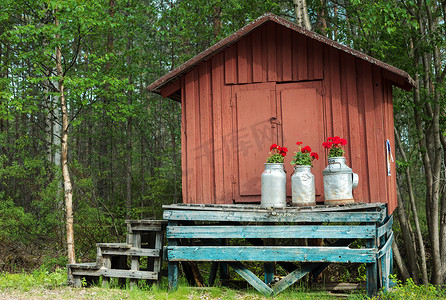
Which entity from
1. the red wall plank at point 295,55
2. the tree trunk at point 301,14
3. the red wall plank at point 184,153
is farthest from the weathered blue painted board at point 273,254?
the tree trunk at point 301,14

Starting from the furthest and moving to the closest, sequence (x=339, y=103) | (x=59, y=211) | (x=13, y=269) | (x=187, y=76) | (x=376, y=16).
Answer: (x=59, y=211)
(x=13, y=269)
(x=376, y=16)
(x=187, y=76)
(x=339, y=103)

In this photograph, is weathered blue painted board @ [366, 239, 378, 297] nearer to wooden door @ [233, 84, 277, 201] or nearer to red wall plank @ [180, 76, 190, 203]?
wooden door @ [233, 84, 277, 201]

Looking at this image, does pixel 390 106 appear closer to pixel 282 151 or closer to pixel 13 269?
pixel 282 151

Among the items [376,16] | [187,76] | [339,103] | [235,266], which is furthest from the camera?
[376,16]

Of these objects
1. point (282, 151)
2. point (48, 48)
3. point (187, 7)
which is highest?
point (187, 7)

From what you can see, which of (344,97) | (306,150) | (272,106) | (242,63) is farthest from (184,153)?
(344,97)

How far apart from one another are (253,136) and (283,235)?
217 cm

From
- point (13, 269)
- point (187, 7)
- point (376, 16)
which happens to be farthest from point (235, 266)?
point (187, 7)

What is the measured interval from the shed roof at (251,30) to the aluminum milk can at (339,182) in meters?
1.76

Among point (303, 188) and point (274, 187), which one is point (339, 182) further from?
point (274, 187)

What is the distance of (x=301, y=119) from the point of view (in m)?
8.59

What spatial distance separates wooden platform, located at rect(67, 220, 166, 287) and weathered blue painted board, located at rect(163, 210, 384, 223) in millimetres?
862

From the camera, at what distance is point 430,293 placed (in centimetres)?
812

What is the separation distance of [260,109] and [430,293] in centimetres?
420
